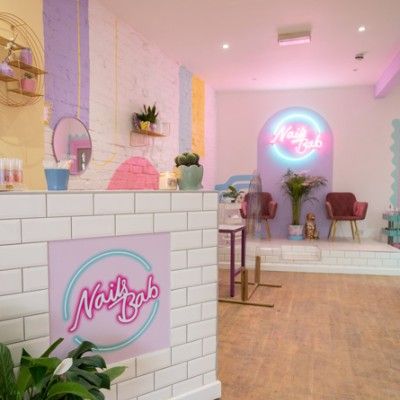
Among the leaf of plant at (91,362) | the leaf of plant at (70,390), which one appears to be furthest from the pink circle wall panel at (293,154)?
the leaf of plant at (70,390)

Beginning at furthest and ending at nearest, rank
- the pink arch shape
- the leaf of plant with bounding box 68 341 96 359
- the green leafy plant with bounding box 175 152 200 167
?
1. the pink arch shape
2. the green leafy plant with bounding box 175 152 200 167
3. the leaf of plant with bounding box 68 341 96 359

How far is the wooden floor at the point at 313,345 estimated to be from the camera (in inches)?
93.7

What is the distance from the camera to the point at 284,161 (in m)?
7.73

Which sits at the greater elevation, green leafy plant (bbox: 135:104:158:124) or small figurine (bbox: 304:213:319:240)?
green leafy plant (bbox: 135:104:158:124)

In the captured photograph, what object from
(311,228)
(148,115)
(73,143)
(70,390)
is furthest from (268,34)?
(70,390)

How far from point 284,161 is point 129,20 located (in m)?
4.32

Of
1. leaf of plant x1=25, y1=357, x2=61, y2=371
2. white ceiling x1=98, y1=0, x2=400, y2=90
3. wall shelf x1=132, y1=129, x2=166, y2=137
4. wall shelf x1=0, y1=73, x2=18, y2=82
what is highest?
white ceiling x1=98, y1=0, x2=400, y2=90

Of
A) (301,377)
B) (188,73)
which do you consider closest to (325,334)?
(301,377)

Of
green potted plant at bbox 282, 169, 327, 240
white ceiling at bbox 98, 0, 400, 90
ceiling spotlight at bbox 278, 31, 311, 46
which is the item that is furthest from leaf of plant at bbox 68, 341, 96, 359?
green potted plant at bbox 282, 169, 327, 240

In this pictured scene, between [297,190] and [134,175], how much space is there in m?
3.47

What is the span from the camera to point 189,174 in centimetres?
207

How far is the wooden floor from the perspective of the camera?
2.38 metres

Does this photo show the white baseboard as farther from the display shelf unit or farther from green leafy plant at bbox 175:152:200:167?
the display shelf unit

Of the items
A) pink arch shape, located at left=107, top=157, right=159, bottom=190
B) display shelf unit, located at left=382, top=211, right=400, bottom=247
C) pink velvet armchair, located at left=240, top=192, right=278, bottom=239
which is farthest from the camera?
display shelf unit, located at left=382, top=211, right=400, bottom=247
